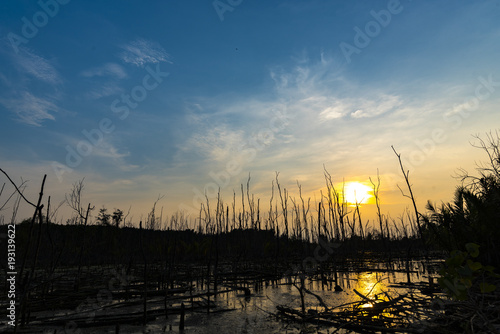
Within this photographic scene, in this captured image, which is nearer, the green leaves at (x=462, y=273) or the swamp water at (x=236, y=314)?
the green leaves at (x=462, y=273)

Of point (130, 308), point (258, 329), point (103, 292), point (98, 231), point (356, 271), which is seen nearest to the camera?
point (258, 329)

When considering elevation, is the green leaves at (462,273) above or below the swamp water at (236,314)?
above

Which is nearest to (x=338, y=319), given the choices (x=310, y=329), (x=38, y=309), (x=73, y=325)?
(x=310, y=329)

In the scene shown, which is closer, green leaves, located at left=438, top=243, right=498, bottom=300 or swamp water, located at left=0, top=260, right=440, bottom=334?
green leaves, located at left=438, top=243, right=498, bottom=300

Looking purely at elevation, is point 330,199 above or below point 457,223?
above

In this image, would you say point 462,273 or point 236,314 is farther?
point 236,314

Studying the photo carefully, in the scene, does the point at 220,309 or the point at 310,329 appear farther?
the point at 220,309

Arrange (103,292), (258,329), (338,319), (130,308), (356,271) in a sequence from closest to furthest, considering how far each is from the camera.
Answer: (338,319), (258,329), (130,308), (103,292), (356,271)

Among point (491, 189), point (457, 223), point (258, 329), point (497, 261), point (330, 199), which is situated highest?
point (330, 199)

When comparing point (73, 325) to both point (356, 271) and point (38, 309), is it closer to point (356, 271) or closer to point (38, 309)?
point (38, 309)

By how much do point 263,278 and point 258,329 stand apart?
25.5 feet

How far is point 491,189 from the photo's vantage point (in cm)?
708

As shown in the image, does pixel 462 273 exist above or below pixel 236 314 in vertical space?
above

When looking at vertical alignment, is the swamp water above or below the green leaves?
below
